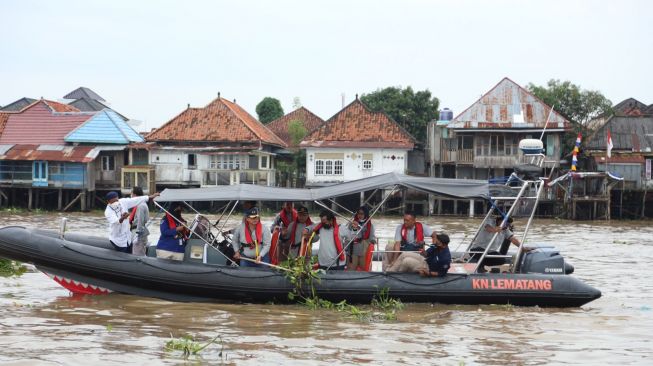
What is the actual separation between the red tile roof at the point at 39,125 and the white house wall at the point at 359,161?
10910 mm

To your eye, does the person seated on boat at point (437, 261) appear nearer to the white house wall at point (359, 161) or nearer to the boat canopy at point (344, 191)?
the boat canopy at point (344, 191)

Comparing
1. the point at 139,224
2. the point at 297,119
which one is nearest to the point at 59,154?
the point at 297,119

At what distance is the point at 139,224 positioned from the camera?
39.3 feet

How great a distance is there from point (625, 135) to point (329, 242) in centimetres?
3179

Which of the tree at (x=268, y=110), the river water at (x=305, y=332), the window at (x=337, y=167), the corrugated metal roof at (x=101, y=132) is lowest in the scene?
the river water at (x=305, y=332)

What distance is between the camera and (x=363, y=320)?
424 inches

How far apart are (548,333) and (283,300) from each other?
11.2 ft

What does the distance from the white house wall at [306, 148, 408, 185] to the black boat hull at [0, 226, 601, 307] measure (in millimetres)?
28753

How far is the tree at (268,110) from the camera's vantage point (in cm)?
5794

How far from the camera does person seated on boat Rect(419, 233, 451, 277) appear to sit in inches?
454

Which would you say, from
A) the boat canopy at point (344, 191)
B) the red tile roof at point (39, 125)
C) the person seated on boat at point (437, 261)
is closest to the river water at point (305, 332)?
the person seated on boat at point (437, 261)

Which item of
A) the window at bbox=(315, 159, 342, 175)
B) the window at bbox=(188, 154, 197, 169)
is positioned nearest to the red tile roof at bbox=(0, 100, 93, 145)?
the window at bbox=(188, 154, 197, 169)

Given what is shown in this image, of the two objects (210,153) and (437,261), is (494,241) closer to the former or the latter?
(437,261)

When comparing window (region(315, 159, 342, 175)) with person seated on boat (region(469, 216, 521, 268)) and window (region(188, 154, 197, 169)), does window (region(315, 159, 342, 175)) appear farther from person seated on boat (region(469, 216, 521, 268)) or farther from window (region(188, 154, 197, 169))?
person seated on boat (region(469, 216, 521, 268))
